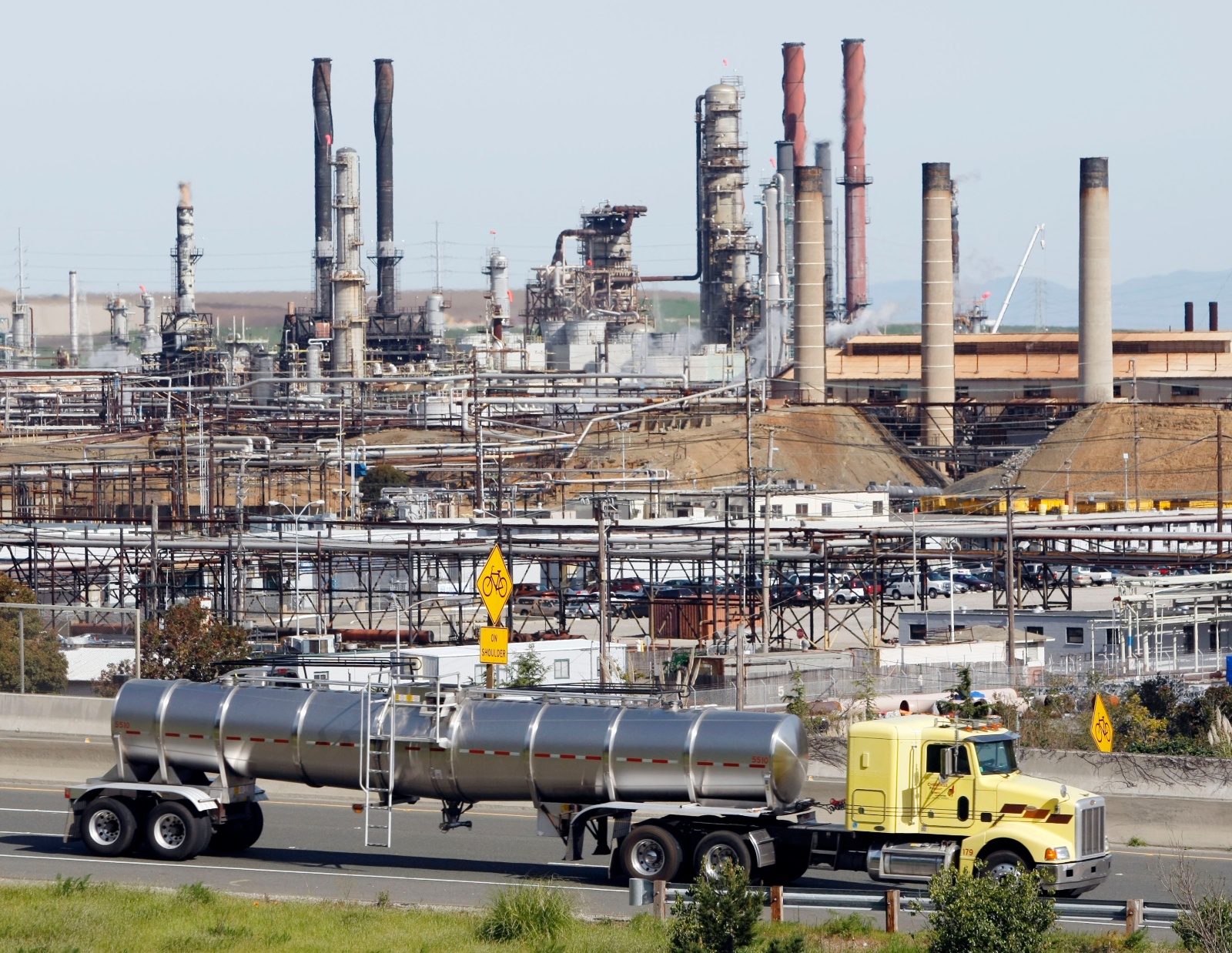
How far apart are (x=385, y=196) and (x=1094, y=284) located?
60851mm

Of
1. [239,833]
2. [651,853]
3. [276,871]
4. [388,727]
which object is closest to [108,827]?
[239,833]

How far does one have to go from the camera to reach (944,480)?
92.2 meters

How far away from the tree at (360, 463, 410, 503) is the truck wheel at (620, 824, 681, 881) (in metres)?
66.3

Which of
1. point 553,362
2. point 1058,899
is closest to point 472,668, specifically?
point 1058,899

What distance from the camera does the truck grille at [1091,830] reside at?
1542cm

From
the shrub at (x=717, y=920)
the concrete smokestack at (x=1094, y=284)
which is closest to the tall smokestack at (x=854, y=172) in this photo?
the concrete smokestack at (x=1094, y=284)

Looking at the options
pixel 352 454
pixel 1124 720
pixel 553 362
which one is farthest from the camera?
pixel 553 362

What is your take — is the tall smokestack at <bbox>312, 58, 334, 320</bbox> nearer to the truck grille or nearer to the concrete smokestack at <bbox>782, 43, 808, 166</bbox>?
the concrete smokestack at <bbox>782, 43, 808, 166</bbox>

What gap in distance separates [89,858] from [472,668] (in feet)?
55.2

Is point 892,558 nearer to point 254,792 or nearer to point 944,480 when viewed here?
point 254,792

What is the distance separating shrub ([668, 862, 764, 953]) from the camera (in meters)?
12.3

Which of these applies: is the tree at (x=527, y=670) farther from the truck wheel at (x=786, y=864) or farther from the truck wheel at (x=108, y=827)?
the truck wheel at (x=786, y=864)

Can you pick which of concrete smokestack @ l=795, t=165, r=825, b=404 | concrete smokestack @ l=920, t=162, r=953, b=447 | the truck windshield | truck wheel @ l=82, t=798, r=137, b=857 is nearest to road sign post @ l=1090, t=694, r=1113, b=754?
the truck windshield

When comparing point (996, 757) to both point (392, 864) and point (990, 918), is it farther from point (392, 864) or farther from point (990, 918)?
point (392, 864)
